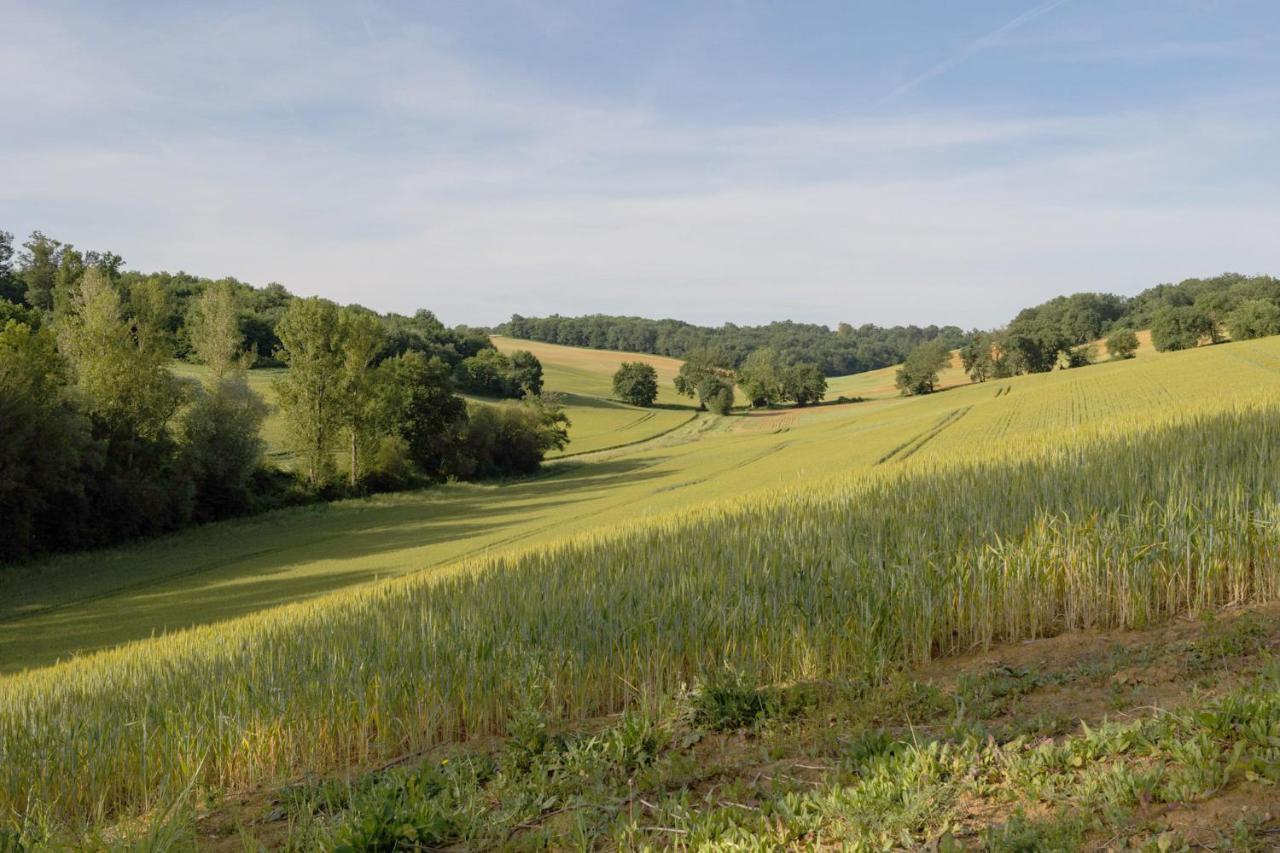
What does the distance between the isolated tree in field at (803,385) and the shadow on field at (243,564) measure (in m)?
65.8

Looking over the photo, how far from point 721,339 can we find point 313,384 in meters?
142

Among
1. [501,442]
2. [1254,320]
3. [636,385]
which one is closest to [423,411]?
[501,442]

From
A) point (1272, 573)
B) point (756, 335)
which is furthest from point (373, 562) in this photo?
point (756, 335)

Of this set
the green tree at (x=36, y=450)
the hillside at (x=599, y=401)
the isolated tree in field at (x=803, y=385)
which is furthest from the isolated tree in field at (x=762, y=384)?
the green tree at (x=36, y=450)

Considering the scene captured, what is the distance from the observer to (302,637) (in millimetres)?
7570

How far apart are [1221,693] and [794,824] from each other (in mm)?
2208

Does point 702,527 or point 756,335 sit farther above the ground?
point 756,335

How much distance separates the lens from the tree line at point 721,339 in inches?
6344

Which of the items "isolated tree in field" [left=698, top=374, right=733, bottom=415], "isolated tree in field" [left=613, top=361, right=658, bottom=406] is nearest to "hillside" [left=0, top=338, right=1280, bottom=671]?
"isolated tree in field" [left=698, top=374, right=733, bottom=415]

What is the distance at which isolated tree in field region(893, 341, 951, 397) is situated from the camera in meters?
99.6

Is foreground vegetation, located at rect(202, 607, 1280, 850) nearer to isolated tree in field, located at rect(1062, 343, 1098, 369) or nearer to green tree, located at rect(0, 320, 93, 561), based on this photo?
green tree, located at rect(0, 320, 93, 561)

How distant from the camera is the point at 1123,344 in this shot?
95812 millimetres

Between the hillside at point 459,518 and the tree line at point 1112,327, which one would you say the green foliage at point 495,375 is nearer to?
the hillside at point 459,518

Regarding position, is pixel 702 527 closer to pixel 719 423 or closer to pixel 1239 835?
pixel 1239 835
